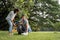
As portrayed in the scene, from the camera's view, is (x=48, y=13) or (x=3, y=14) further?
(x=48, y=13)

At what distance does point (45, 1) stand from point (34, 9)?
→ 2366 millimetres

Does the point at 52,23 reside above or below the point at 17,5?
below

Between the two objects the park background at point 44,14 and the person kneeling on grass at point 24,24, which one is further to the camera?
the park background at point 44,14

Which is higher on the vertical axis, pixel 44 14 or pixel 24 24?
pixel 24 24

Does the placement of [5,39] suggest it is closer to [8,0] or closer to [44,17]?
[8,0]

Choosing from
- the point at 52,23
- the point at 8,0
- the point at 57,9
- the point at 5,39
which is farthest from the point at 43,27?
the point at 5,39

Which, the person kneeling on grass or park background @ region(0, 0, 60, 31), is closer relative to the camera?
the person kneeling on grass

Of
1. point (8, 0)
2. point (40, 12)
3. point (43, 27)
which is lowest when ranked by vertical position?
point (43, 27)

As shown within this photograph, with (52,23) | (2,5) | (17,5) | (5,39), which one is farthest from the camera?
(52,23)

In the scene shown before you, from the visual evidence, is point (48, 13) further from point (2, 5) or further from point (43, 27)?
point (2, 5)

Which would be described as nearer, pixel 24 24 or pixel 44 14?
pixel 24 24

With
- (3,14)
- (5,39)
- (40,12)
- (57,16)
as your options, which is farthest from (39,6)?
(5,39)

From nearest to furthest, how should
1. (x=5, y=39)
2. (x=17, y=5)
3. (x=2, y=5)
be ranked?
(x=5, y=39) < (x=17, y=5) < (x=2, y=5)

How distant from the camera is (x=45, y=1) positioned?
1388 inches
